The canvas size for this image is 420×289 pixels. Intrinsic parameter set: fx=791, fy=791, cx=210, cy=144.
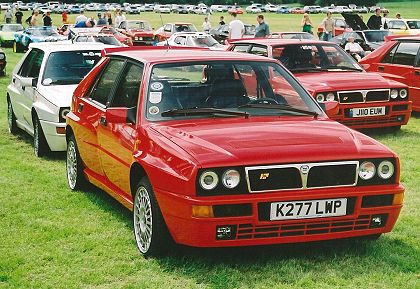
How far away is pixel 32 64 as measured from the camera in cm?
1127

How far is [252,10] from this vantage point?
11144 centimetres

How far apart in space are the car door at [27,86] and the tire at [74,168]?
2.59 meters

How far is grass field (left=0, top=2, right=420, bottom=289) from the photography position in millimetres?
5152

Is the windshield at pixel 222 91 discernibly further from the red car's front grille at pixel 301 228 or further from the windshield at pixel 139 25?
the windshield at pixel 139 25

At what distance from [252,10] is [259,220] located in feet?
355

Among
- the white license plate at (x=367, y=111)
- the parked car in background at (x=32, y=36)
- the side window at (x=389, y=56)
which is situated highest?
the side window at (x=389, y=56)

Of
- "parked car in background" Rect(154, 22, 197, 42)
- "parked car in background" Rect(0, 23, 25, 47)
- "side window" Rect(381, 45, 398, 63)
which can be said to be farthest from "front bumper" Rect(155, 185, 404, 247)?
"parked car in background" Rect(0, 23, 25, 47)

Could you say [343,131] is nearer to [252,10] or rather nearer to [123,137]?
[123,137]

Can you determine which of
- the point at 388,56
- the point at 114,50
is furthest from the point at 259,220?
the point at 388,56

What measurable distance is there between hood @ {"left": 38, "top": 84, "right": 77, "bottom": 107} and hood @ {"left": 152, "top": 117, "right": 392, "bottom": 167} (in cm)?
414

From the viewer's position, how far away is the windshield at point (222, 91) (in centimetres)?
607

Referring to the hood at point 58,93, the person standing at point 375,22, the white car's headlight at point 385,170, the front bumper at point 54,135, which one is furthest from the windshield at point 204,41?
the white car's headlight at point 385,170

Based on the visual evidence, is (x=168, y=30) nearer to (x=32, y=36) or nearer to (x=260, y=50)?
(x=32, y=36)

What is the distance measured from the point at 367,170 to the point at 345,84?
631cm
